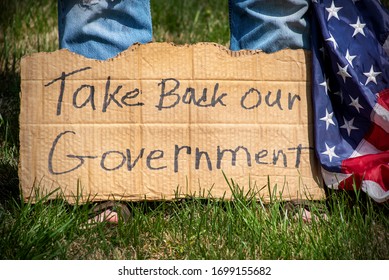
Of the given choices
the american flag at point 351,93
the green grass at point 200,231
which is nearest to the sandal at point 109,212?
the green grass at point 200,231

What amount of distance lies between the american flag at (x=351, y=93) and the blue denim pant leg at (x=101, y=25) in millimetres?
552

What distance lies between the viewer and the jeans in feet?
7.57

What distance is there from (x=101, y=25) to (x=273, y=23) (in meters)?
0.53

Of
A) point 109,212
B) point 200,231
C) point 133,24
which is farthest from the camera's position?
point 133,24

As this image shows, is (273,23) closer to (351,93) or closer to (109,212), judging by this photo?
(351,93)

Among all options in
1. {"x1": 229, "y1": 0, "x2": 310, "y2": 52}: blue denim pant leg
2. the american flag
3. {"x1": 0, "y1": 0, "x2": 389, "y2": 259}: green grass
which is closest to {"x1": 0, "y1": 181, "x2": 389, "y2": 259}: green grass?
{"x1": 0, "y1": 0, "x2": 389, "y2": 259}: green grass

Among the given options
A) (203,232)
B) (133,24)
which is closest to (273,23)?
(133,24)

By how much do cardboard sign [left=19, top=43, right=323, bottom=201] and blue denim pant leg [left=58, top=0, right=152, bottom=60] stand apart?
70 mm

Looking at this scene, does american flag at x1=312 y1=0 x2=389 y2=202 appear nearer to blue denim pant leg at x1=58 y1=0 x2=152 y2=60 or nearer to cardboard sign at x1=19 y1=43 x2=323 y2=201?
cardboard sign at x1=19 y1=43 x2=323 y2=201

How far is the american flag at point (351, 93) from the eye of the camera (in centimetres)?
226

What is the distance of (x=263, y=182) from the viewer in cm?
230

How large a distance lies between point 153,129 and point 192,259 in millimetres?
453

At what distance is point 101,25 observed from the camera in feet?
7.63

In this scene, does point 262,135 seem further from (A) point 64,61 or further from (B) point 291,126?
(A) point 64,61
